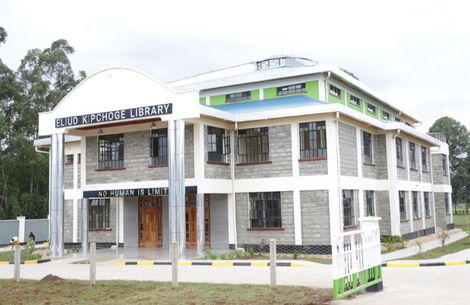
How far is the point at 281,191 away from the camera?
21.1m

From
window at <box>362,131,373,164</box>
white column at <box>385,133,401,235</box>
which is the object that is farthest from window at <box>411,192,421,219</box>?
window at <box>362,131,373,164</box>

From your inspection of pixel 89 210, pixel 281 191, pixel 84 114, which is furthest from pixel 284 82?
pixel 89 210

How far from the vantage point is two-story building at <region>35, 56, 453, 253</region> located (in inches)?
806

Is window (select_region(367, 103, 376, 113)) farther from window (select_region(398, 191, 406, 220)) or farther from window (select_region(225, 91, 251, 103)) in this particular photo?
window (select_region(225, 91, 251, 103))

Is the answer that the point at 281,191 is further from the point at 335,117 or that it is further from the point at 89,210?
the point at 89,210

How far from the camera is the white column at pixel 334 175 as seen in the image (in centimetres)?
2000

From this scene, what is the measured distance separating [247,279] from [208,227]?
31.0 ft

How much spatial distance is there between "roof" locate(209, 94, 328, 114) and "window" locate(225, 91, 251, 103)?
1.90 ft

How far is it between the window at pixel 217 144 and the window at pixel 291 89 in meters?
4.04

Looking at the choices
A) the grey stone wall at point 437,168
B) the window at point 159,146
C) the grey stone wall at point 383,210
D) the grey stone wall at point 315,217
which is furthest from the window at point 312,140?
the grey stone wall at point 437,168

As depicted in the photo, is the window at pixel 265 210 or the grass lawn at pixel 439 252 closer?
the grass lawn at pixel 439 252

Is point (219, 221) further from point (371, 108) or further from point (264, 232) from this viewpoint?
point (371, 108)

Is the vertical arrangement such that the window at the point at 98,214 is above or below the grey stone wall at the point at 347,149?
below

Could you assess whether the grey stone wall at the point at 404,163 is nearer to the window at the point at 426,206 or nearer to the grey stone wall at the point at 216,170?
the window at the point at 426,206
